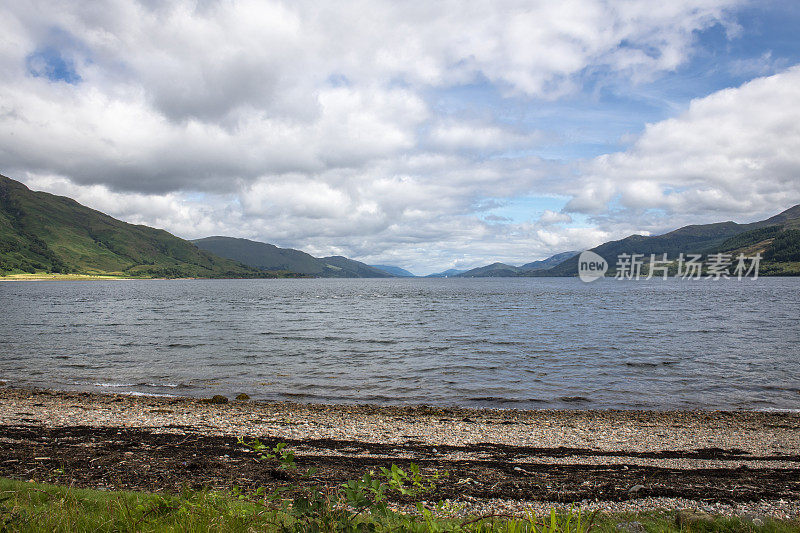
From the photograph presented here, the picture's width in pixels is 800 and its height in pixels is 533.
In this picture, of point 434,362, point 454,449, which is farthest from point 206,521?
point 434,362

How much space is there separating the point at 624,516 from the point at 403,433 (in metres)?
12.2

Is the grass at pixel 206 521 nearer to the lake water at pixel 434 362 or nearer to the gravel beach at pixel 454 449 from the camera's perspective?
the gravel beach at pixel 454 449

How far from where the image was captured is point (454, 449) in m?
17.9

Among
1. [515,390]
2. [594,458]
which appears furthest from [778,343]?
[594,458]

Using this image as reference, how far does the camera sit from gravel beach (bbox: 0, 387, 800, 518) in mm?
12516

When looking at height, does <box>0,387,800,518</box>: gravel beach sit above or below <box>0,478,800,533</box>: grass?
below

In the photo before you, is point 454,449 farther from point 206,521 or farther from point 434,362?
point 434,362

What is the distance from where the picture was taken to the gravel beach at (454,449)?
12516 millimetres

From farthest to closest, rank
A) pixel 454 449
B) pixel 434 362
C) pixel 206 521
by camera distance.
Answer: pixel 434 362 < pixel 454 449 < pixel 206 521

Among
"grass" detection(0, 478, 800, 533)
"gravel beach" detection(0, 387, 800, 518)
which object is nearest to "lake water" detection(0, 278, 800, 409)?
"gravel beach" detection(0, 387, 800, 518)

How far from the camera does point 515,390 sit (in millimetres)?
30562

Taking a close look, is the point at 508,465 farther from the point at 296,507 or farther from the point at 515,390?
the point at 515,390

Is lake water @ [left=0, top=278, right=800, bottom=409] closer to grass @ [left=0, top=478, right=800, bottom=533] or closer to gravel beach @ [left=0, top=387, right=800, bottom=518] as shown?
gravel beach @ [left=0, top=387, right=800, bottom=518]

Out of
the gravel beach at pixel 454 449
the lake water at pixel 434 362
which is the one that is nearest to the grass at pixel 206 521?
the gravel beach at pixel 454 449
